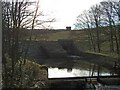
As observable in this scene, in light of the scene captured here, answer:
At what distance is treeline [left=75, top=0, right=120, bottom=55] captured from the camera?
1760 mm

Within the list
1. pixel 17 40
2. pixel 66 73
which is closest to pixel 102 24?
pixel 66 73

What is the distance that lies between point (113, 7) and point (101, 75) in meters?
0.59

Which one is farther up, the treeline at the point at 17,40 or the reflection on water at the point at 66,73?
the treeline at the point at 17,40

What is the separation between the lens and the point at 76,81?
180 centimetres

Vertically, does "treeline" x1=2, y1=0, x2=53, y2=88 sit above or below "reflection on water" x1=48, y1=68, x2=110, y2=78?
above

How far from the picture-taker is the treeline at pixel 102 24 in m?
1.76

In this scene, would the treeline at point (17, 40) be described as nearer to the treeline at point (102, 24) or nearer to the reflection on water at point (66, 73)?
the reflection on water at point (66, 73)

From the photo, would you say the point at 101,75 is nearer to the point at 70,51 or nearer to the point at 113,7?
the point at 70,51

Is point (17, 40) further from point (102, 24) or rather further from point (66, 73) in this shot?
point (102, 24)

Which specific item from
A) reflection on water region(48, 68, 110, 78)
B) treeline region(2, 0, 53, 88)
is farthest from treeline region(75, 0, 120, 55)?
treeline region(2, 0, 53, 88)

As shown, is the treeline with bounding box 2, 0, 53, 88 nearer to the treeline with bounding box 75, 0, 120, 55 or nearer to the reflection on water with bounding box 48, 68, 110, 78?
the reflection on water with bounding box 48, 68, 110, 78

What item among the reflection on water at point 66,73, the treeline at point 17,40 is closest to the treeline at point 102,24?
the reflection on water at point 66,73

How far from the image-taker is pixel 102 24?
71.2 inches

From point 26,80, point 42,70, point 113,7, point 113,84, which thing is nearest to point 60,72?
point 42,70
